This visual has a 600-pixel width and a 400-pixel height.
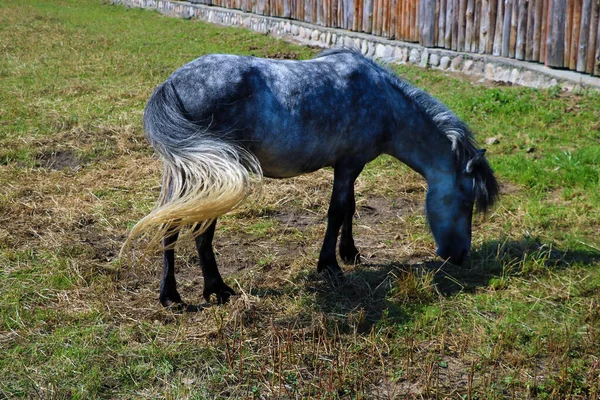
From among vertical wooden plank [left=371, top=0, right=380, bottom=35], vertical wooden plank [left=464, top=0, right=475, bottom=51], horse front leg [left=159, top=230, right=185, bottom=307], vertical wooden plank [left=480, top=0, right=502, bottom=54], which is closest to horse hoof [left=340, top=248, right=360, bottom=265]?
horse front leg [left=159, top=230, right=185, bottom=307]

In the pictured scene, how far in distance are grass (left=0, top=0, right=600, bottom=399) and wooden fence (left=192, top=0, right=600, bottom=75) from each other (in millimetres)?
780

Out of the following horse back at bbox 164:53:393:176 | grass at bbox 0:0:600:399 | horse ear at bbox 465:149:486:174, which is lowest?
grass at bbox 0:0:600:399

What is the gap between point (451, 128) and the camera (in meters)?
5.68

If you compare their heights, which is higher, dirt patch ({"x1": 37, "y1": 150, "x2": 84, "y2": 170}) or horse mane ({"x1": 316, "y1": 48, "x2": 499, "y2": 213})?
horse mane ({"x1": 316, "y1": 48, "x2": 499, "y2": 213})

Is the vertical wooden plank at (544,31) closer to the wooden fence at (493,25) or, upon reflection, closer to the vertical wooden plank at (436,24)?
the wooden fence at (493,25)

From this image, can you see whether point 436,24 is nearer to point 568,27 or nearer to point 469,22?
point 469,22

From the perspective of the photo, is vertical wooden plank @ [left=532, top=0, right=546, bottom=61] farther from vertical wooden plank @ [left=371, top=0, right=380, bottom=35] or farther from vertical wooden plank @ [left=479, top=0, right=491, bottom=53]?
vertical wooden plank @ [left=371, top=0, right=380, bottom=35]

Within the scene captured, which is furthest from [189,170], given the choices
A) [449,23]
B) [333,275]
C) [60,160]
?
[449,23]

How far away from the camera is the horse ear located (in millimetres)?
5482

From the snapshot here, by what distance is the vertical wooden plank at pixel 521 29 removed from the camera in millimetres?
10703

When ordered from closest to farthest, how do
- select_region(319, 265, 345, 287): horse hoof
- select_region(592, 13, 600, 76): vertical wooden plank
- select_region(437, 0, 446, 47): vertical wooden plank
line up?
select_region(319, 265, 345, 287): horse hoof < select_region(592, 13, 600, 76): vertical wooden plank < select_region(437, 0, 446, 47): vertical wooden plank

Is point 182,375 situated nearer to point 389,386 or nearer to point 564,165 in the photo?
point 389,386

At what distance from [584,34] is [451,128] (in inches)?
207

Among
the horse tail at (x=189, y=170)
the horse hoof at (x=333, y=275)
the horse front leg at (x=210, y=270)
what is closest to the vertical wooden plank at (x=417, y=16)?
the horse hoof at (x=333, y=275)
